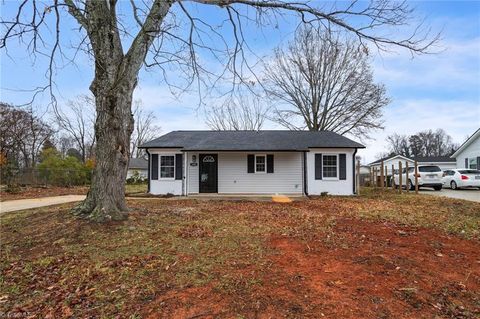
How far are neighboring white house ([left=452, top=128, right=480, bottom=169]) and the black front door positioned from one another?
20.7m

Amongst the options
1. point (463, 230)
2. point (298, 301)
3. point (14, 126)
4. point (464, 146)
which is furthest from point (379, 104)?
point (14, 126)

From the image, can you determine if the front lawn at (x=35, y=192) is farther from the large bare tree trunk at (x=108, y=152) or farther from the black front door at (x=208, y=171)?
the large bare tree trunk at (x=108, y=152)

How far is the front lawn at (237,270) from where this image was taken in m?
3.24

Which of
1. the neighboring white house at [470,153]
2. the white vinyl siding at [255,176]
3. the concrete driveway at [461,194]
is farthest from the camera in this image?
the neighboring white house at [470,153]

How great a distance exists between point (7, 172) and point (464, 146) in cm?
3393

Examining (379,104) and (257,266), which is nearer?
(257,266)

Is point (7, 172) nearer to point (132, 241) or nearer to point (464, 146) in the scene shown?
point (132, 241)

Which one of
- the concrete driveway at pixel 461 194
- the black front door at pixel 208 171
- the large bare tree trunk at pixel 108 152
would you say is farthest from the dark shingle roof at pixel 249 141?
the large bare tree trunk at pixel 108 152

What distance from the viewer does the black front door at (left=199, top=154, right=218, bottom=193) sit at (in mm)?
16875

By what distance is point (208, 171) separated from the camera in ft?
55.5

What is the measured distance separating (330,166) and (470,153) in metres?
16.7

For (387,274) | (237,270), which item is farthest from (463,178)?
(237,270)

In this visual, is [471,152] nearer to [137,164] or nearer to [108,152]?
[108,152]

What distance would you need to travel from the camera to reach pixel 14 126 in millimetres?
29453
